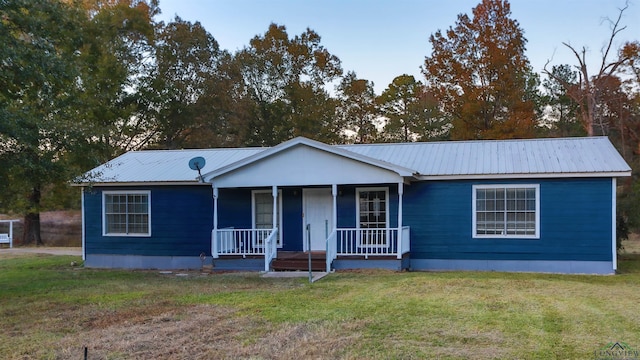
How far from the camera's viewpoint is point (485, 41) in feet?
89.6

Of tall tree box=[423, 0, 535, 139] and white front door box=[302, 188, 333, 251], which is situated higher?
tall tree box=[423, 0, 535, 139]

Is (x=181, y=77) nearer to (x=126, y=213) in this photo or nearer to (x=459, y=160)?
(x=126, y=213)

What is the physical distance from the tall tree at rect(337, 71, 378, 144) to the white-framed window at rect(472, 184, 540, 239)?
63.6 ft

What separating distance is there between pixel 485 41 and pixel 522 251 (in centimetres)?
1527

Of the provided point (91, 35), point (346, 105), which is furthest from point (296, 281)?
point (346, 105)

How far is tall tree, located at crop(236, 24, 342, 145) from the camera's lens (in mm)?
33312

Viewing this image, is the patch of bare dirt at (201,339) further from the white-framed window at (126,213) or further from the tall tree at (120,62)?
the tall tree at (120,62)

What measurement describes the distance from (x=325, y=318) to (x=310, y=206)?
26.5ft

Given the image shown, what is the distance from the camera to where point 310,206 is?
16203mm

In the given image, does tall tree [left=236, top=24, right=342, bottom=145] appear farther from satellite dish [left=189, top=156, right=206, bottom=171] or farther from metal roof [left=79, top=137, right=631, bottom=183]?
satellite dish [left=189, top=156, right=206, bottom=171]

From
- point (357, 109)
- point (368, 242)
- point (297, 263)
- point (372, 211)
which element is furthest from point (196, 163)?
point (357, 109)

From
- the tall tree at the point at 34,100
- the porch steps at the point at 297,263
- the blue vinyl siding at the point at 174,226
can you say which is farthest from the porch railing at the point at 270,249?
the tall tree at the point at 34,100

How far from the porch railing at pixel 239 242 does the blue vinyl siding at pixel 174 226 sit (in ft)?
2.76

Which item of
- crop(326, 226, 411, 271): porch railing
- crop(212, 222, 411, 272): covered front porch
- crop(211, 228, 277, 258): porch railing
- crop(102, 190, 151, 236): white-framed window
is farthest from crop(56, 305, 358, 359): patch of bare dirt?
crop(102, 190, 151, 236): white-framed window
